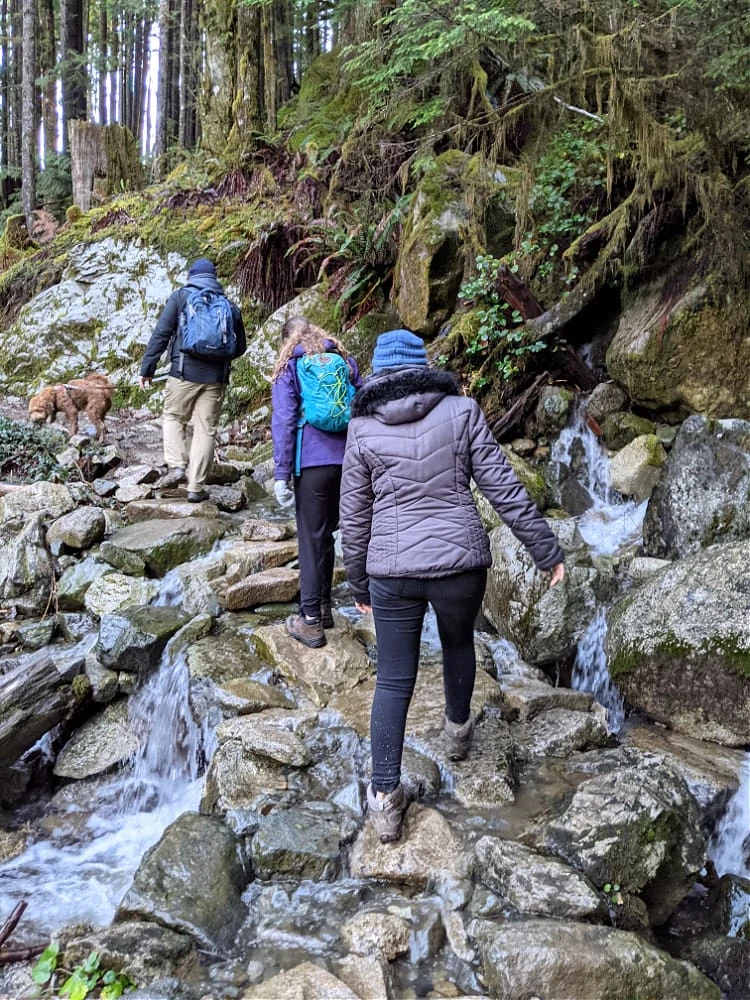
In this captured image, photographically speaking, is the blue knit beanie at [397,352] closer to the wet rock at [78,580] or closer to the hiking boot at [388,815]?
the hiking boot at [388,815]

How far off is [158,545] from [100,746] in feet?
7.40

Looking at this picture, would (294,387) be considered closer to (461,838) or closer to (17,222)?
(461,838)

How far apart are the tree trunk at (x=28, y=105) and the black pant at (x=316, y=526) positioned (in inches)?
712

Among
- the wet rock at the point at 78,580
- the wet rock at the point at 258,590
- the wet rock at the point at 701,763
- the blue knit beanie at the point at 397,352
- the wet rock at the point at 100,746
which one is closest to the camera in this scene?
the blue knit beanie at the point at 397,352

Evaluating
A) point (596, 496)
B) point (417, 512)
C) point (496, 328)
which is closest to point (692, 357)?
point (596, 496)

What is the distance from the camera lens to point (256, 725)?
4.80m

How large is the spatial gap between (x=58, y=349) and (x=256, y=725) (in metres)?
12.1

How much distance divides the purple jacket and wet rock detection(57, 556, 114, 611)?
310 centimetres

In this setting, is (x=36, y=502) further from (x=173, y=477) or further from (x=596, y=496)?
(x=596, y=496)

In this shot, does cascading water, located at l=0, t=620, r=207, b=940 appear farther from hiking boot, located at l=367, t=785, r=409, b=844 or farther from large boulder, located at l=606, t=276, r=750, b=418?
large boulder, located at l=606, t=276, r=750, b=418

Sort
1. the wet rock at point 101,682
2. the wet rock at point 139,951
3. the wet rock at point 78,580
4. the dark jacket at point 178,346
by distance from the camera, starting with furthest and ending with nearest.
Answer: the dark jacket at point 178,346, the wet rock at point 78,580, the wet rock at point 101,682, the wet rock at point 139,951

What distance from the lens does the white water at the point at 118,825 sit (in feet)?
13.7

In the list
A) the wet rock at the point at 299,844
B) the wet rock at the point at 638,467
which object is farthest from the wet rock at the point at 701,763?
the wet rock at the point at 638,467

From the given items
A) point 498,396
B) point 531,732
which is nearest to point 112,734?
point 531,732
